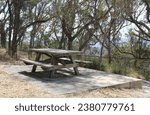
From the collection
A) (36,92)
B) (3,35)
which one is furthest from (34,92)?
(3,35)

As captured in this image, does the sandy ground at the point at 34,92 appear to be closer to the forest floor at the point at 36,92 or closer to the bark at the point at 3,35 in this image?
the forest floor at the point at 36,92

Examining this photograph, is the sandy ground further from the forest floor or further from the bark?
the bark

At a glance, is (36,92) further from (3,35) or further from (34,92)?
(3,35)

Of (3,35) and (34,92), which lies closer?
(34,92)

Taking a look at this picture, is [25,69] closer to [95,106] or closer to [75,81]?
[75,81]

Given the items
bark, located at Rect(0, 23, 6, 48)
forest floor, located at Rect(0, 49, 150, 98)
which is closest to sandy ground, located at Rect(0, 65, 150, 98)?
forest floor, located at Rect(0, 49, 150, 98)

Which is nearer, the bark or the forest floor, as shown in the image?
the forest floor

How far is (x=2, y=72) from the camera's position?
8945mm

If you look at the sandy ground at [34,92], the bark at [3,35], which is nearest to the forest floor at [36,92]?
the sandy ground at [34,92]

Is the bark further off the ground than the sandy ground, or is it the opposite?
the bark

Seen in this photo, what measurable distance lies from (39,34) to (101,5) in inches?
659

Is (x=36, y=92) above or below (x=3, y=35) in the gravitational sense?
below

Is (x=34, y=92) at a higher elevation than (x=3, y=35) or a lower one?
lower

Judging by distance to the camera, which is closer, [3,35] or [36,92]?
[36,92]
